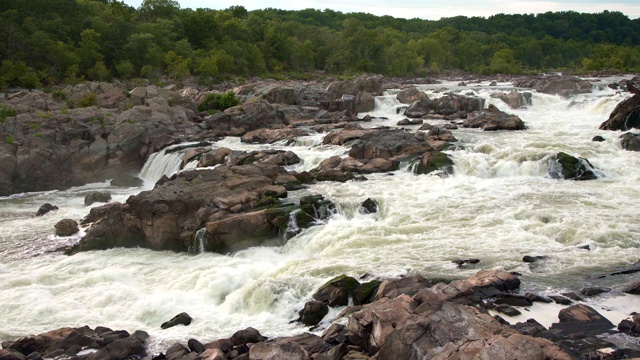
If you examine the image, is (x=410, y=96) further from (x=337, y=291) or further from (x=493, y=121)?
(x=337, y=291)

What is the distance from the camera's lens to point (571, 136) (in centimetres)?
3123

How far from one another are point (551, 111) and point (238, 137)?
2074 centimetres

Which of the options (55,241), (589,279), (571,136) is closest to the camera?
(589,279)

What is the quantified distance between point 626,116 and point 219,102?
26022mm

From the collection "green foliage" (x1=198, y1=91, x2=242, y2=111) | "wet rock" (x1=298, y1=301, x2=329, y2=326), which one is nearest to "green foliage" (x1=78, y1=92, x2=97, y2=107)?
"green foliage" (x1=198, y1=91, x2=242, y2=111)

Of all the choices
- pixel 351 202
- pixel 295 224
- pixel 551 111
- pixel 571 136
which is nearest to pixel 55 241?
pixel 295 224

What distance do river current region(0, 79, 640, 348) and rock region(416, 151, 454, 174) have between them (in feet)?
1.50

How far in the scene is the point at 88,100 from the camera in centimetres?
4003

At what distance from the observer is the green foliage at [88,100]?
1562 inches

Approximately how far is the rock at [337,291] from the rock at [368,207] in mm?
6504

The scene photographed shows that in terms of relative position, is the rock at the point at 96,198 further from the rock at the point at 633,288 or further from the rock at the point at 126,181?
the rock at the point at 633,288

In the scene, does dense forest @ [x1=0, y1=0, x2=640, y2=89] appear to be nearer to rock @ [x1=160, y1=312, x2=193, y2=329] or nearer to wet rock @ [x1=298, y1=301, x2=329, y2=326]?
rock @ [x1=160, y1=312, x2=193, y2=329]

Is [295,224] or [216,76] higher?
[216,76]

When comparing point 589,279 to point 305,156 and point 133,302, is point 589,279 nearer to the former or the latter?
point 133,302
